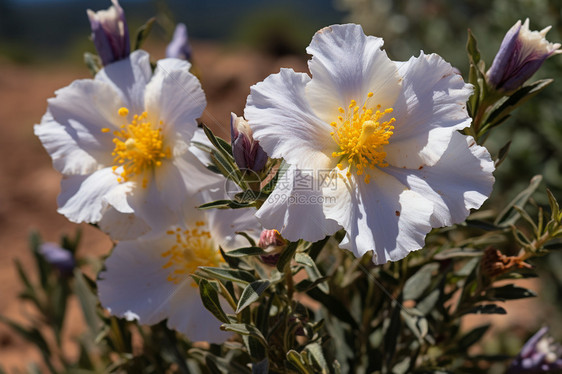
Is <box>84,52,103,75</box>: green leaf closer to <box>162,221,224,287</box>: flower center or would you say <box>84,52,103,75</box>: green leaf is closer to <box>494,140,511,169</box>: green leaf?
<box>162,221,224,287</box>: flower center

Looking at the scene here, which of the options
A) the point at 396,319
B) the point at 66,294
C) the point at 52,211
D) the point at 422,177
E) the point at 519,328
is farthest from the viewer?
the point at 52,211

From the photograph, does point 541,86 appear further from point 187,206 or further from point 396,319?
point 187,206

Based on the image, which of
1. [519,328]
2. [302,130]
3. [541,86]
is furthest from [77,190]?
[519,328]

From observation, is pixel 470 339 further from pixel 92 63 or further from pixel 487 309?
pixel 92 63

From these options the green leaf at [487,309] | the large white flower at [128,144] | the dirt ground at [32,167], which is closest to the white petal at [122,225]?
the large white flower at [128,144]

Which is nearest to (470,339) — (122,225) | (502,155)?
(502,155)

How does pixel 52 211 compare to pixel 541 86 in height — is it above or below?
above

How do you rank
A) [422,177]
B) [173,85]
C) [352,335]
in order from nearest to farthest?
[422,177], [173,85], [352,335]

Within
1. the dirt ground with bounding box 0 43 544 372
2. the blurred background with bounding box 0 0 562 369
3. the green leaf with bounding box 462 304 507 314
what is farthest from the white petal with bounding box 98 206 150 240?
the dirt ground with bounding box 0 43 544 372

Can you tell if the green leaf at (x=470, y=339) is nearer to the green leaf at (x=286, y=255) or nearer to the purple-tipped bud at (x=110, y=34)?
the green leaf at (x=286, y=255)
